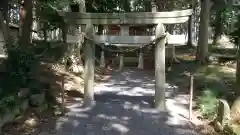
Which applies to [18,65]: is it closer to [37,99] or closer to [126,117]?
[37,99]

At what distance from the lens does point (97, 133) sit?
726 centimetres

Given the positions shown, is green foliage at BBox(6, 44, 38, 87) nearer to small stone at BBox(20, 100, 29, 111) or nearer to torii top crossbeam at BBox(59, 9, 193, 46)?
small stone at BBox(20, 100, 29, 111)

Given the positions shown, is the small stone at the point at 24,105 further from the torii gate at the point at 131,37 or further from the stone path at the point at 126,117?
the torii gate at the point at 131,37

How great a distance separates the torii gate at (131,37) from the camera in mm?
9047

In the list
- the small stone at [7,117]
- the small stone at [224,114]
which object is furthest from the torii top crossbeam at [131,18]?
the small stone at [7,117]

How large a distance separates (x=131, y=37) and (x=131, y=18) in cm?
58

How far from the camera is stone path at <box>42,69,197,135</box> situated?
747 centimetres

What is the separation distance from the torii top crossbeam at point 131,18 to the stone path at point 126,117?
2.61 metres

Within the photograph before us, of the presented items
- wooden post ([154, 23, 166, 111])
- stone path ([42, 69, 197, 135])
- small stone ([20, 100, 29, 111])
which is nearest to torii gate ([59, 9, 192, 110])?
wooden post ([154, 23, 166, 111])

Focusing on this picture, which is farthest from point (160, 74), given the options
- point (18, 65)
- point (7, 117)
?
point (7, 117)

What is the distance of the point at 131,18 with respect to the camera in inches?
362

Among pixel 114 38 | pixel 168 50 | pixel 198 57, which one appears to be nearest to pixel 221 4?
pixel 198 57

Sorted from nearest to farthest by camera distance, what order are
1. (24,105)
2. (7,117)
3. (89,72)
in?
(7,117), (24,105), (89,72)

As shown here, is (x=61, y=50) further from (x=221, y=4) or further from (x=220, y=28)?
(x=220, y=28)
